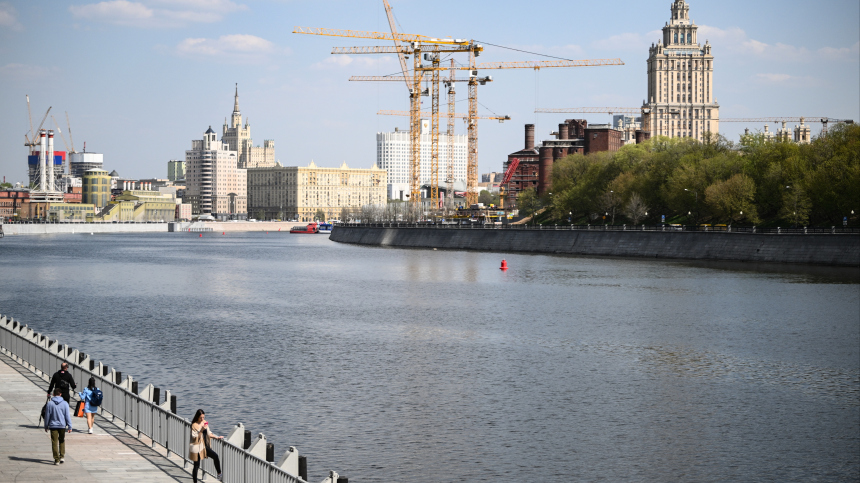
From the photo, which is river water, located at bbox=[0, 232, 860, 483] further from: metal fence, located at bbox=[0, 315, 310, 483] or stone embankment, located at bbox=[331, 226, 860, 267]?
stone embankment, located at bbox=[331, 226, 860, 267]

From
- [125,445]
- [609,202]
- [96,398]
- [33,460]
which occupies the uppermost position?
[609,202]

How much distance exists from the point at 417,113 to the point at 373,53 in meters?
17.0

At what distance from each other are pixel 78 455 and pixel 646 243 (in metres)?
100

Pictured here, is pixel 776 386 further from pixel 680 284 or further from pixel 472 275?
pixel 472 275

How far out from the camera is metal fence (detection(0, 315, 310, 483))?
17766 mm

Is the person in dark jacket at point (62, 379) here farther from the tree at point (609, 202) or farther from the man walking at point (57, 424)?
the tree at point (609, 202)

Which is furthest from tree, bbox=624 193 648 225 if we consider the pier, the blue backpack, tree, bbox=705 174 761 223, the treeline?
the blue backpack

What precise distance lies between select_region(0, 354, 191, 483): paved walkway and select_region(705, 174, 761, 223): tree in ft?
326

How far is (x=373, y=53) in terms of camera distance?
198m

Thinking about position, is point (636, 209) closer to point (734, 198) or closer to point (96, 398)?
point (734, 198)

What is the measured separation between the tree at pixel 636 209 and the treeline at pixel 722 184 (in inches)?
5.8

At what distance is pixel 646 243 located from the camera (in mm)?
114125

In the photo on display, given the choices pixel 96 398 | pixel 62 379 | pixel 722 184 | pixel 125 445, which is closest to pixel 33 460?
pixel 125 445

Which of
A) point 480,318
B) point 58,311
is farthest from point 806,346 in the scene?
point 58,311
